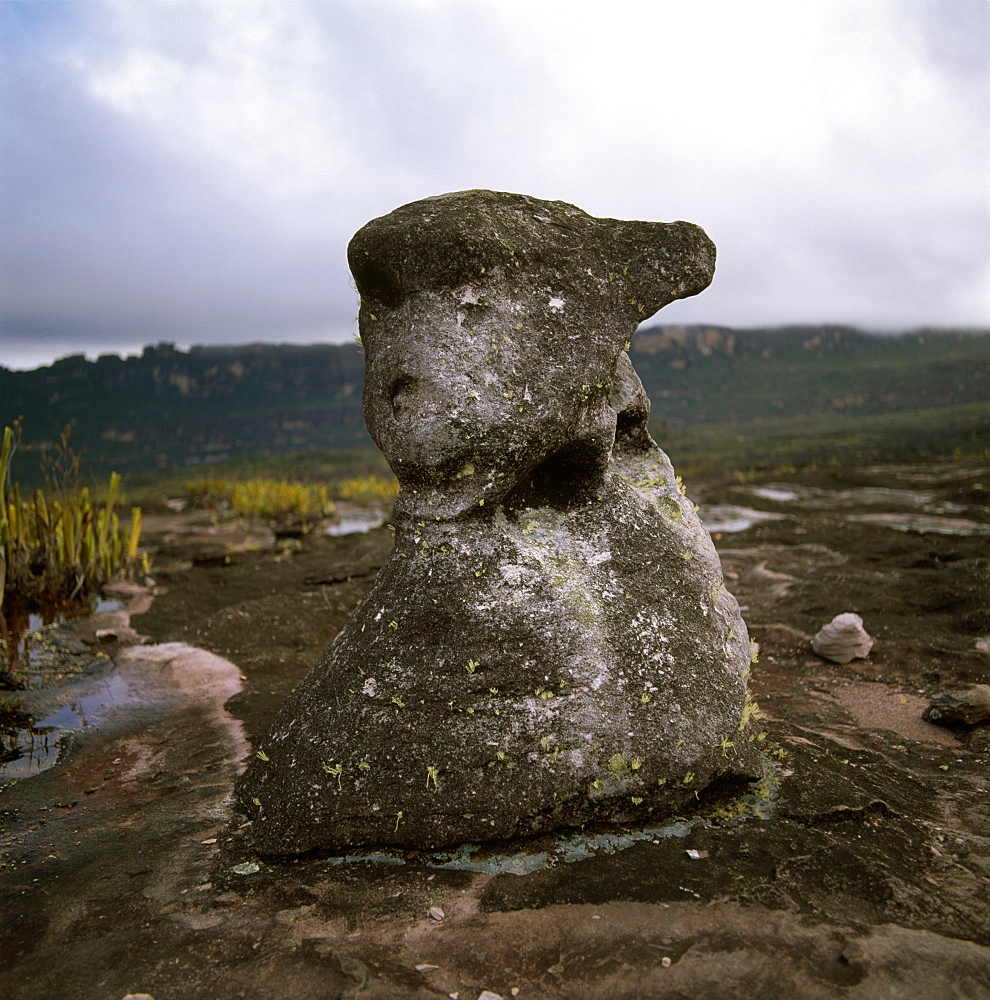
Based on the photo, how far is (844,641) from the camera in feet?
17.2

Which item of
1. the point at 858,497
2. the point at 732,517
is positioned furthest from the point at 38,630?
the point at 858,497

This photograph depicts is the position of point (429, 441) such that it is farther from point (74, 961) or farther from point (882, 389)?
point (882, 389)

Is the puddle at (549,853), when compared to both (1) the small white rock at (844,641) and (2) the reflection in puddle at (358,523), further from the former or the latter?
(2) the reflection in puddle at (358,523)

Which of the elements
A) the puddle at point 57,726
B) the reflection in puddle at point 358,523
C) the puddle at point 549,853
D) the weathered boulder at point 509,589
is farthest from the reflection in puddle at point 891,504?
the puddle at point 57,726

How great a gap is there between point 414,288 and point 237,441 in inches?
4483

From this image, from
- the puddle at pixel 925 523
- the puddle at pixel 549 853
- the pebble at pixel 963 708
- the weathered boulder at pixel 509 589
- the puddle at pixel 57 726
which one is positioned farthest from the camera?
the puddle at pixel 925 523

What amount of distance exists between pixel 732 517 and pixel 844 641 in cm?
772

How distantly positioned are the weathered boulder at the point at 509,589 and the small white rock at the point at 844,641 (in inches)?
81.4

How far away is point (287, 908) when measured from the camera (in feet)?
7.90

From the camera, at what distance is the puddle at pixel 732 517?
11.5 meters

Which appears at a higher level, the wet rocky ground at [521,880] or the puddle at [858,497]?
the puddle at [858,497]

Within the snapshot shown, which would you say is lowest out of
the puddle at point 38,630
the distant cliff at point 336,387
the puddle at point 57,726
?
the puddle at point 57,726

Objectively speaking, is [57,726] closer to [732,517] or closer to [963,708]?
[963,708]

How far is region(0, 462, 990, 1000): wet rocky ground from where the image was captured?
2068 millimetres
